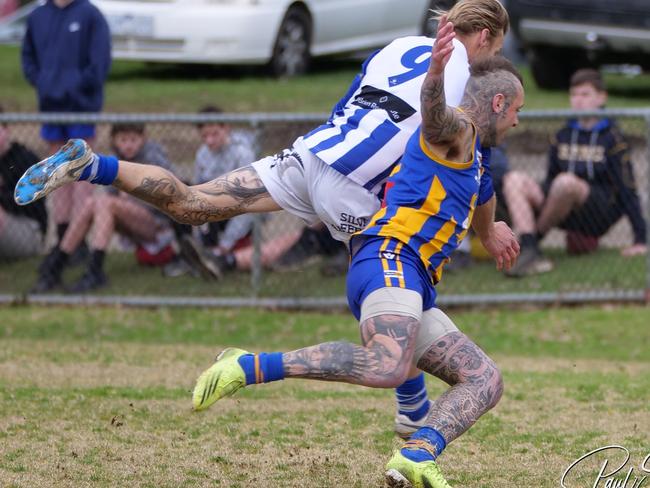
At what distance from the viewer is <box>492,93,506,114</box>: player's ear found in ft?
17.4

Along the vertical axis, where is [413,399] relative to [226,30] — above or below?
above

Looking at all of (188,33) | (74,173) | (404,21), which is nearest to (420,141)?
(74,173)

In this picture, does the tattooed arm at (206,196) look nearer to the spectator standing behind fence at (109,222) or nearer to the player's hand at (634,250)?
the spectator standing behind fence at (109,222)

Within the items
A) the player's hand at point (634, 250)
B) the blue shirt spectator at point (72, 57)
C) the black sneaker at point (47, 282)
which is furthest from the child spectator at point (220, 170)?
the player's hand at point (634, 250)

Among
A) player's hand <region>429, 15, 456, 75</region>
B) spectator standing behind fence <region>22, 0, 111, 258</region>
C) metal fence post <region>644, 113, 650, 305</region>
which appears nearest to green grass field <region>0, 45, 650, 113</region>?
spectator standing behind fence <region>22, 0, 111, 258</region>

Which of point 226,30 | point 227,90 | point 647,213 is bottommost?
point 227,90

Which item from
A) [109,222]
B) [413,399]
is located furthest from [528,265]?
[413,399]

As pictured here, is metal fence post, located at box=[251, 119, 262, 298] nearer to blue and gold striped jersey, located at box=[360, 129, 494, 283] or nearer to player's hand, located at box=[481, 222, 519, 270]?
player's hand, located at box=[481, 222, 519, 270]

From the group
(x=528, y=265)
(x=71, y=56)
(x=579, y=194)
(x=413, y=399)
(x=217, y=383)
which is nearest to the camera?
(x=217, y=383)

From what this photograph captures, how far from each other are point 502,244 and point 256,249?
166 inches

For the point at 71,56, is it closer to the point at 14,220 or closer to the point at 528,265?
the point at 14,220

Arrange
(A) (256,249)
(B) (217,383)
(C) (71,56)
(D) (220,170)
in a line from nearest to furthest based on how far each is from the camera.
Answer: (B) (217,383), (A) (256,249), (D) (220,170), (C) (71,56)

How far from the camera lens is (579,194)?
10.1 metres

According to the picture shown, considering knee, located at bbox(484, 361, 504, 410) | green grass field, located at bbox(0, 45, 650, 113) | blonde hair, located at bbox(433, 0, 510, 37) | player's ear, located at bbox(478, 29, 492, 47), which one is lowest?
green grass field, located at bbox(0, 45, 650, 113)
